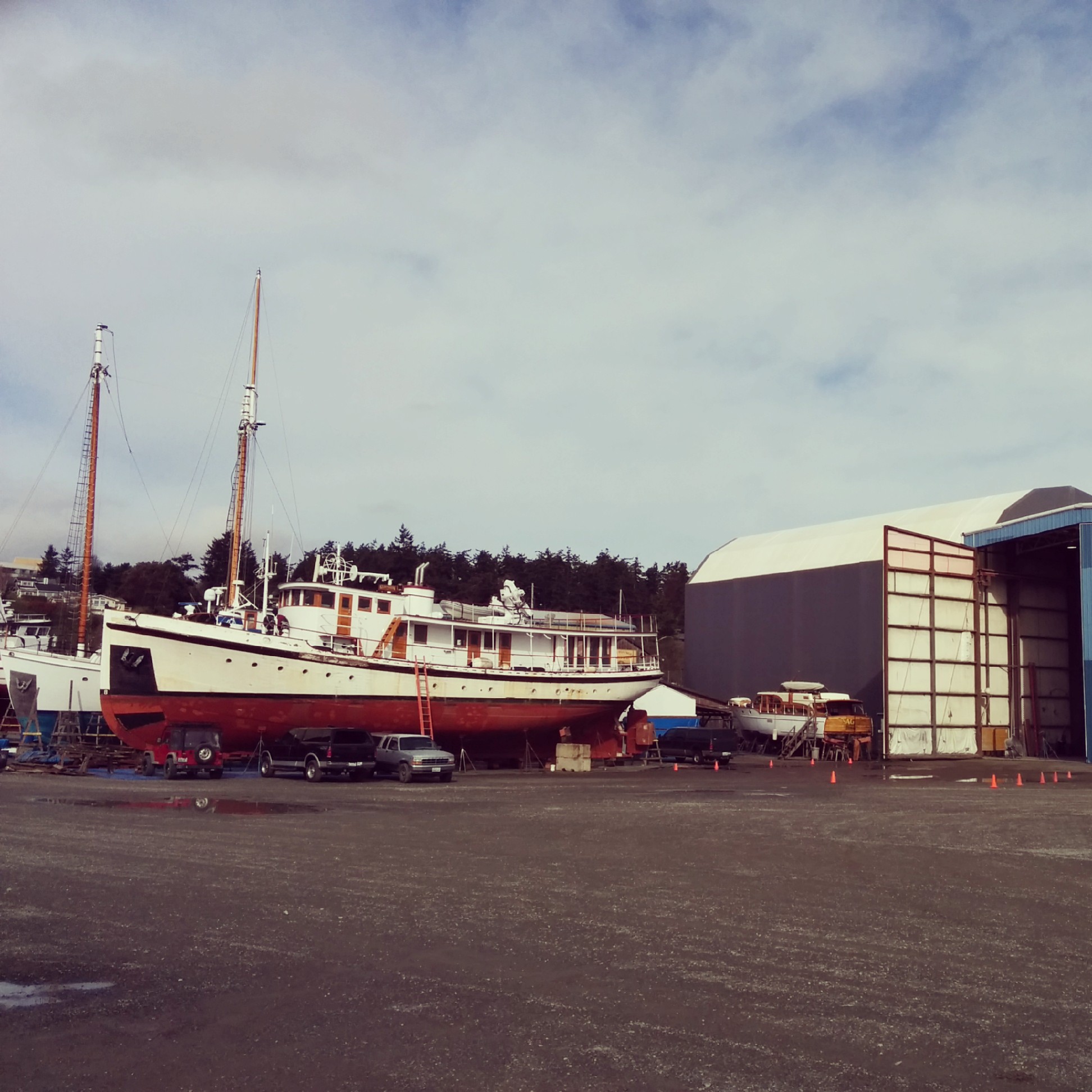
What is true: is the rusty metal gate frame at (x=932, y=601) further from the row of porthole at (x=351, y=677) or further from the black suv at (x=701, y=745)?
the row of porthole at (x=351, y=677)

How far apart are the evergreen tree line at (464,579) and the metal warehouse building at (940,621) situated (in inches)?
2060

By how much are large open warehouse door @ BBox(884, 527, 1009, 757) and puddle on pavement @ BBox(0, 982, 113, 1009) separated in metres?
38.3

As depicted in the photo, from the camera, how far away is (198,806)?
22141mm

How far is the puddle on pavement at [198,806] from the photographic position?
21234 millimetres

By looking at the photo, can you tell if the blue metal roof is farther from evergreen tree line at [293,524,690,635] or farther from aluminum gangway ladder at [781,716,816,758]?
evergreen tree line at [293,524,690,635]

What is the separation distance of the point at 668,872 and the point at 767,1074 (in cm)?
775

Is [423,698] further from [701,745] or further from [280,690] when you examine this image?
[701,745]

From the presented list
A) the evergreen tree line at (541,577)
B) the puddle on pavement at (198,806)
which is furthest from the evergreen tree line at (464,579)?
the puddle on pavement at (198,806)

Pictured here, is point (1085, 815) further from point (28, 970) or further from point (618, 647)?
point (618, 647)

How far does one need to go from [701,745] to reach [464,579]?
78558 millimetres

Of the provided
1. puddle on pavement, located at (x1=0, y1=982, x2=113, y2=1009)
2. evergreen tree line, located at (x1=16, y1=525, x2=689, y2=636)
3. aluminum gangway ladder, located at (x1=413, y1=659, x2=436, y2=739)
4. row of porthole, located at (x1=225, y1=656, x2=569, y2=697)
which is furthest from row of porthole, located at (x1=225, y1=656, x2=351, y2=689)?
evergreen tree line, located at (x1=16, y1=525, x2=689, y2=636)

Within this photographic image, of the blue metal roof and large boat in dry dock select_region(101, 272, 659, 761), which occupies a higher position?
the blue metal roof

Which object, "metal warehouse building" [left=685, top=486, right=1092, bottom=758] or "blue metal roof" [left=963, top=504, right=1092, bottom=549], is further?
"metal warehouse building" [left=685, top=486, right=1092, bottom=758]

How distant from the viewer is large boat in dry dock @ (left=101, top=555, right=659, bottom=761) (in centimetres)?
3478
